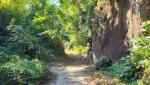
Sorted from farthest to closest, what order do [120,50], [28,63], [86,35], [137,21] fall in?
1. [86,35]
2. [120,50]
3. [28,63]
4. [137,21]

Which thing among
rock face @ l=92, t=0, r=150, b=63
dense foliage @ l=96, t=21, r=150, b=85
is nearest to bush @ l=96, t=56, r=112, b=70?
rock face @ l=92, t=0, r=150, b=63

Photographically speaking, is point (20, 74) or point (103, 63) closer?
point (20, 74)

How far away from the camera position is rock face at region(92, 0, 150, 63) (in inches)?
566

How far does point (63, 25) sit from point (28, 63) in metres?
14.2

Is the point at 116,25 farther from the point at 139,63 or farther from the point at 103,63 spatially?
the point at 139,63

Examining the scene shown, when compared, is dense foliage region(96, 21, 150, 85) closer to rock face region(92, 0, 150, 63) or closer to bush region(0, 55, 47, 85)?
rock face region(92, 0, 150, 63)

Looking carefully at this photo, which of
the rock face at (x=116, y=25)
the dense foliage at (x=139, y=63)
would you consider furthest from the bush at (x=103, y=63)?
the dense foliage at (x=139, y=63)

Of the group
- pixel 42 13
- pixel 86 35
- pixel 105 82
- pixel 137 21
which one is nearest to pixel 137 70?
pixel 105 82

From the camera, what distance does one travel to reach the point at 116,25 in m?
18.0

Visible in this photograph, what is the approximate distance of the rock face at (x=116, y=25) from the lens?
47.1 feet

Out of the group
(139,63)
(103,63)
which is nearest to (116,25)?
(103,63)

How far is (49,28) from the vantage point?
29.0m

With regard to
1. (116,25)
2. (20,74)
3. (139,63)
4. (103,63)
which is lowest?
(103,63)

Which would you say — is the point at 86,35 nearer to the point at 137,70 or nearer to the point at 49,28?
the point at 49,28
